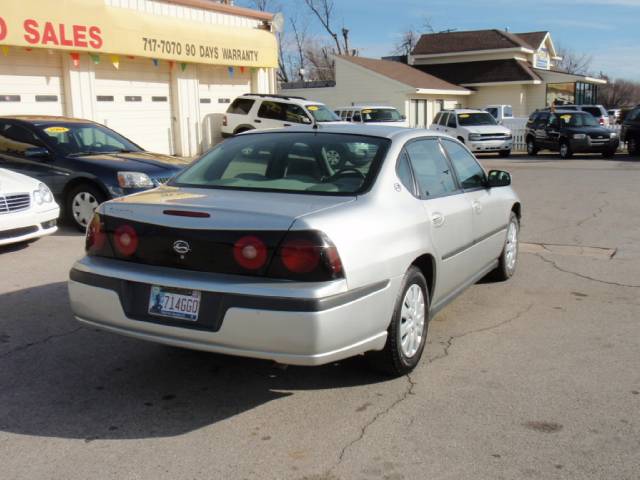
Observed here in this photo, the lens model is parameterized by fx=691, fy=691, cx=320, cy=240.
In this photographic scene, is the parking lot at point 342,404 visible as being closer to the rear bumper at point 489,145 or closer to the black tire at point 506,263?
the black tire at point 506,263

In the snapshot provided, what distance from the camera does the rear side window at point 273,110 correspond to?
20781mm

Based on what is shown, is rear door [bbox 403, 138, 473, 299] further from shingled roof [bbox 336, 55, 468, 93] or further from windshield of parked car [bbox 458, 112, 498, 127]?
shingled roof [bbox 336, 55, 468, 93]

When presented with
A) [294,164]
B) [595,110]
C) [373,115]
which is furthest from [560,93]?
[294,164]

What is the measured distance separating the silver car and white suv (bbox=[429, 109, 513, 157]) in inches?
793

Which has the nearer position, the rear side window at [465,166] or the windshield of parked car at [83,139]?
the rear side window at [465,166]

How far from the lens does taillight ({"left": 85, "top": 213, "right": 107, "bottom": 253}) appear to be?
4145 mm

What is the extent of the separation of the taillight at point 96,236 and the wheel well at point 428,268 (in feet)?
6.48

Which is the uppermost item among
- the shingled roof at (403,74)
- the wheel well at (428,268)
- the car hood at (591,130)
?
the shingled roof at (403,74)

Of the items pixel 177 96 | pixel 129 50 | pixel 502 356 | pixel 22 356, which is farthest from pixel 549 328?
pixel 177 96

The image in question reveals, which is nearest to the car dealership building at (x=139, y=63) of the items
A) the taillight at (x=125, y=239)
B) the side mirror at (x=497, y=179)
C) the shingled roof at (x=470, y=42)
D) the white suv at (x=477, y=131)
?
the white suv at (x=477, y=131)

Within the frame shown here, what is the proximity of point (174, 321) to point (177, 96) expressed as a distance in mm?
16773

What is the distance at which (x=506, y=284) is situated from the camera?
6.74 m

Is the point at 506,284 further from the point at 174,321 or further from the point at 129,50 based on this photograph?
the point at 129,50

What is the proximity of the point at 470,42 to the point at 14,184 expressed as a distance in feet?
134
